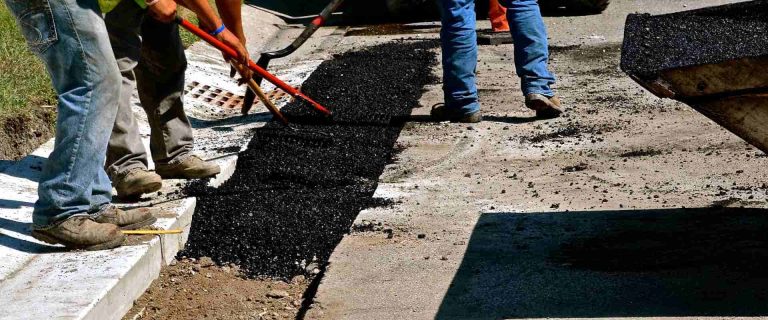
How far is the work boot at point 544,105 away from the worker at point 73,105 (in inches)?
128

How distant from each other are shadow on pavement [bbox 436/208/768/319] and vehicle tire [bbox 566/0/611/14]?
6681mm

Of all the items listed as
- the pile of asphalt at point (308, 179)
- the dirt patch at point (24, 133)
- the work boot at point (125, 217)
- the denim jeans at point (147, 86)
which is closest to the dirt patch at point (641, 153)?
the pile of asphalt at point (308, 179)

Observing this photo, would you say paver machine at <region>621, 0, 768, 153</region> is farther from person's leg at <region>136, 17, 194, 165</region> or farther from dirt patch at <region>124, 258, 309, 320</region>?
person's leg at <region>136, 17, 194, 165</region>

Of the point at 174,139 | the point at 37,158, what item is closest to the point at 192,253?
the point at 174,139

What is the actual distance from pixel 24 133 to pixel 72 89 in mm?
2296

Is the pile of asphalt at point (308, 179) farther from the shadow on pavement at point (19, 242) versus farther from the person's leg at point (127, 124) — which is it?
the shadow on pavement at point (19, 242)

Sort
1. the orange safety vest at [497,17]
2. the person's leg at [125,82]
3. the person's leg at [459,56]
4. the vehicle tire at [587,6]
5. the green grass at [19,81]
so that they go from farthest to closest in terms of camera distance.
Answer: the vehicle tire at [587,6]
the orange safety vest at [497,17]
the person's leg at [459,56]
the green grass at [19,81]
the person's leg at [125,82]

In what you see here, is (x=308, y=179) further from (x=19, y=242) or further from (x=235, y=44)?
(x=19, y=242)

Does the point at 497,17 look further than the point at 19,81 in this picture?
Yes

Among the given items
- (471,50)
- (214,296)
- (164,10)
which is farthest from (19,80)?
(214,296)

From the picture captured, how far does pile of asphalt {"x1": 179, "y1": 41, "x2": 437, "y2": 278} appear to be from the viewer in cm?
489

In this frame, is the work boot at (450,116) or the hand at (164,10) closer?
the hand at (164,10)

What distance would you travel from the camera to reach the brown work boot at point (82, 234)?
14.5 ft

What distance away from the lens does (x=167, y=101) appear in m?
5.63
